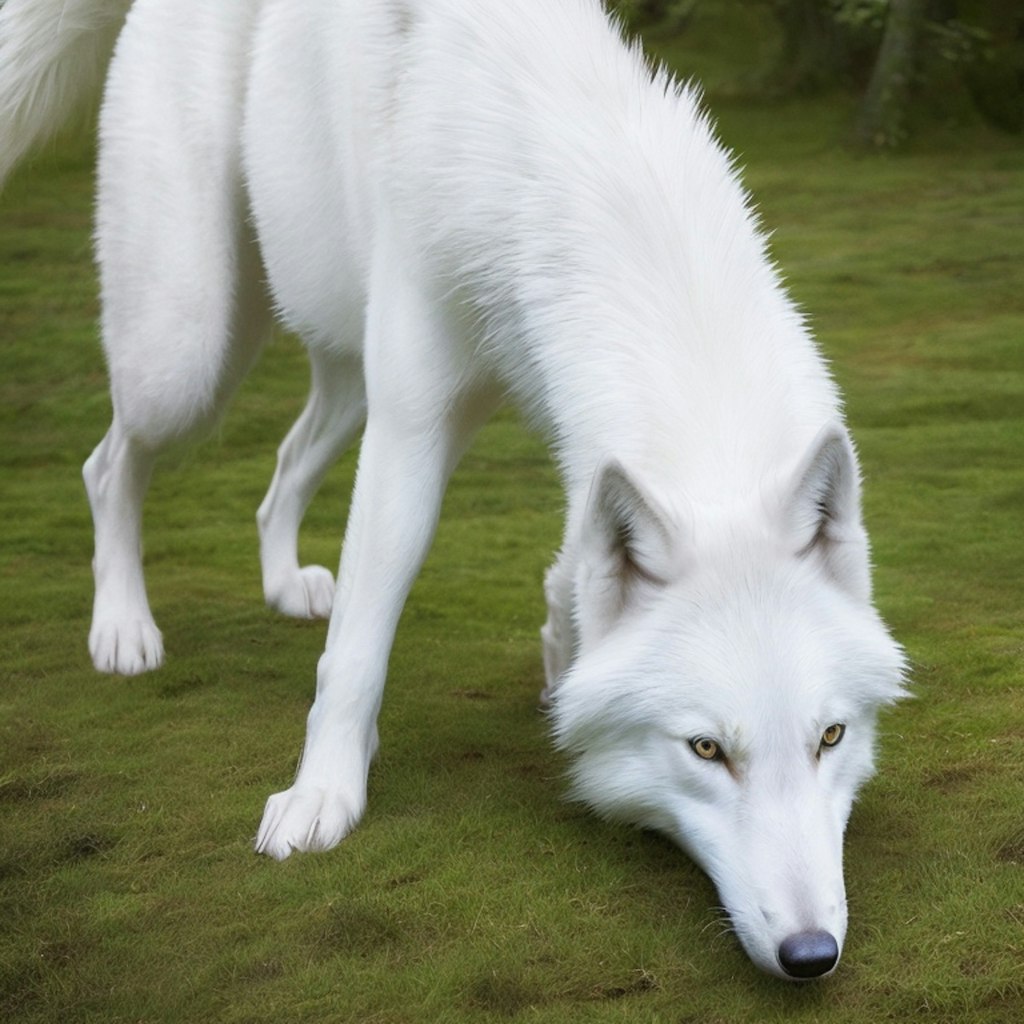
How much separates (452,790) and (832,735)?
3.59 feet

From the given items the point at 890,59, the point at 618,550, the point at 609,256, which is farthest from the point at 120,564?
the point at 890,59

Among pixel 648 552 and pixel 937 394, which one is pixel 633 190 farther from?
pixel 937 394

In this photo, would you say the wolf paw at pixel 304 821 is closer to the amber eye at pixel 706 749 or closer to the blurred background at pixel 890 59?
the amber eye at pixel 706 749

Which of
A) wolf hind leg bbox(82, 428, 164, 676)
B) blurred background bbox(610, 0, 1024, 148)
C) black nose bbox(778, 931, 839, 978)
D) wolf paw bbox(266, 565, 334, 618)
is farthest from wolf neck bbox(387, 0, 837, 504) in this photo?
blurred background bbox(610, 0, 1024, 148)

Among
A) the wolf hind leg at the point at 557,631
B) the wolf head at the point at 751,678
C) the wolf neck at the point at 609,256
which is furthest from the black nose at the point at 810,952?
the wolf hind leg at the point at 557,631

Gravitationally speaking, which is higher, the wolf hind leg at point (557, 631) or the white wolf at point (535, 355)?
the white wolf at point (535, 355)

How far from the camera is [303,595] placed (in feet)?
16.2

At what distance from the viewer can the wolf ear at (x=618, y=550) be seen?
2.62 metres

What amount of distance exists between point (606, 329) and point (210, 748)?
1.60m

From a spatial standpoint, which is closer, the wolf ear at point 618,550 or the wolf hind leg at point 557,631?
the wolf ear at point 618,550

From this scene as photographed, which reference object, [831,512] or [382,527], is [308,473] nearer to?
[382,527]

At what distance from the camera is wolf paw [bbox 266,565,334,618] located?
4922 millimetres

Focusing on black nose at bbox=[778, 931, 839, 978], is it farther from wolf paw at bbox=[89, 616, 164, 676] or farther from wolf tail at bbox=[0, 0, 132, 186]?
wolf tail at bbox=[0, 0, 132, 186]

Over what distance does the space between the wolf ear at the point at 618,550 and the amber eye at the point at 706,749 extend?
0.95ft
